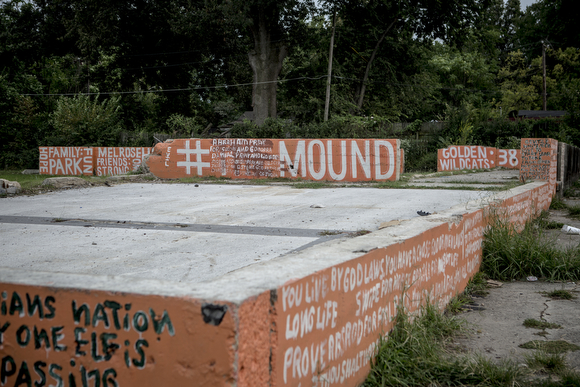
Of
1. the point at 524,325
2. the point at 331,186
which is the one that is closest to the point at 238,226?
the point at 524,325

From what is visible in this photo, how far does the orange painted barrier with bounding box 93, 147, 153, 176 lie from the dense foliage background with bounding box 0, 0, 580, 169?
3791 mm

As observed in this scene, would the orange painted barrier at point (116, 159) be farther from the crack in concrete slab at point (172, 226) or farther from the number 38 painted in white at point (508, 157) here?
the crack in concrete slab at point (172, 226)

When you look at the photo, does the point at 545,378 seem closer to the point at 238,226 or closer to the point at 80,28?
the point at 238,226

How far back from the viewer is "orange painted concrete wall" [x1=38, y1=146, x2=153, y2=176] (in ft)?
92.2

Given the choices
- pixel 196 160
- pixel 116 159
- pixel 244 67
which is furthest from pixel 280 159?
pixel 244 67

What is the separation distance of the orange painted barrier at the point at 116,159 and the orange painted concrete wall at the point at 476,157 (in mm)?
16415

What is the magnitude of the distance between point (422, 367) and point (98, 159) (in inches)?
1103

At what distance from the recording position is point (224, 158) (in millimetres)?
17938

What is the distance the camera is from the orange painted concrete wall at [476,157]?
90.2ft

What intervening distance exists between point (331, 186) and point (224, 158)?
15.5 feet

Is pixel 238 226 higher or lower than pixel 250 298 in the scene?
lower

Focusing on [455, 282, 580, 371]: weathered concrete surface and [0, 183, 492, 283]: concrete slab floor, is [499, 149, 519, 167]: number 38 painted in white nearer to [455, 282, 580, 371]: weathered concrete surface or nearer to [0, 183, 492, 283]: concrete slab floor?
[0, 183, 492, 283]: concrete slab floor

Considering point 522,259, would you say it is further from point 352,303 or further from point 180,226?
point 180,226

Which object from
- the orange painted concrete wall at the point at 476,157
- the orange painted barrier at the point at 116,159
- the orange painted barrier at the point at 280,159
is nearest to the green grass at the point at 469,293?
the orange painted barrier at the point at 280,159
